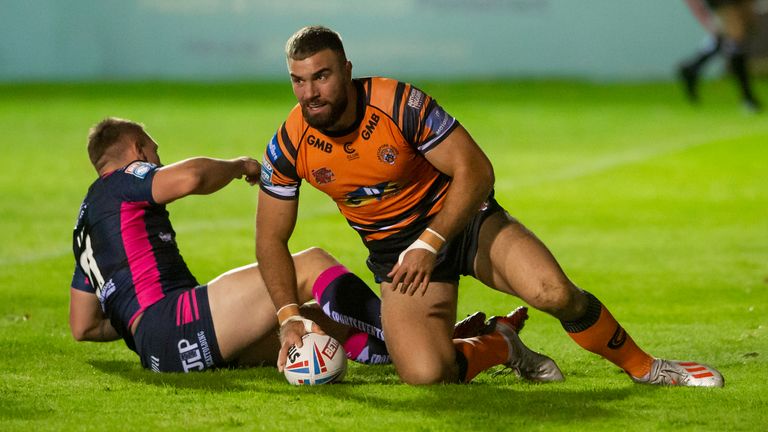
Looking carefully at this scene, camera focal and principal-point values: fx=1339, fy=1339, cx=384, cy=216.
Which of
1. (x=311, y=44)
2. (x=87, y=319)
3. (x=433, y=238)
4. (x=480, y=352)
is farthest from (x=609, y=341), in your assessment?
(x=87, y=319)

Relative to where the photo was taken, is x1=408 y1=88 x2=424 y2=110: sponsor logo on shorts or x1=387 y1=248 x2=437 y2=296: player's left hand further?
x1=408 y1=88 x2=424 y2=110: sponsor logo on shorts

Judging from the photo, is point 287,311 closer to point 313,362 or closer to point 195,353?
point 313,362

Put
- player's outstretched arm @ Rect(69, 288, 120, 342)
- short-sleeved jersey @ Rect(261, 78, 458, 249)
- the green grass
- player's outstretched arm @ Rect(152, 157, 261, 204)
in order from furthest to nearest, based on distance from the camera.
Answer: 1. player's outstretched arm @ Rect(69, 288, 120, 342)
2. player's outstretched arm @ Rect(152, 157, 261, 204)
3. short-sleeved jersey @ Rect(261, 78, 458, 249)
4. the green grass

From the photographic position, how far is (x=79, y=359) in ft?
20.8

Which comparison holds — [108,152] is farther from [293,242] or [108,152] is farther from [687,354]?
[293,242]

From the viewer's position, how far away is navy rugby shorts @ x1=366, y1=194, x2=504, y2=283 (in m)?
5.89

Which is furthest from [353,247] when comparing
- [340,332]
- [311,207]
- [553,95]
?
[553,95]

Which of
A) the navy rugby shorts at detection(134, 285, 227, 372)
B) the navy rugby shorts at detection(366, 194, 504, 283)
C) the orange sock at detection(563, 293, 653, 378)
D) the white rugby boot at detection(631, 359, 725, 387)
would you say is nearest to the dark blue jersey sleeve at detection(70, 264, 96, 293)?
the navy rugby shorts at detection(134, 285, 227, 372)

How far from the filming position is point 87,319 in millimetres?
6301

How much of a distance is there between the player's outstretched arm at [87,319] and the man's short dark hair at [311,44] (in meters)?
1.63

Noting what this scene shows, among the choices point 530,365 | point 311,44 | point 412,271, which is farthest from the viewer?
point 530,365

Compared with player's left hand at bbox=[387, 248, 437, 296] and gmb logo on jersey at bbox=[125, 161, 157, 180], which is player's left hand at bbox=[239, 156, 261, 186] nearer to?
gmb logo on jersey at bbox=[125, 161, 157, 180]

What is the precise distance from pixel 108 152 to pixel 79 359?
100 cm

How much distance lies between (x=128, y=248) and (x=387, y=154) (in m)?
1.26
